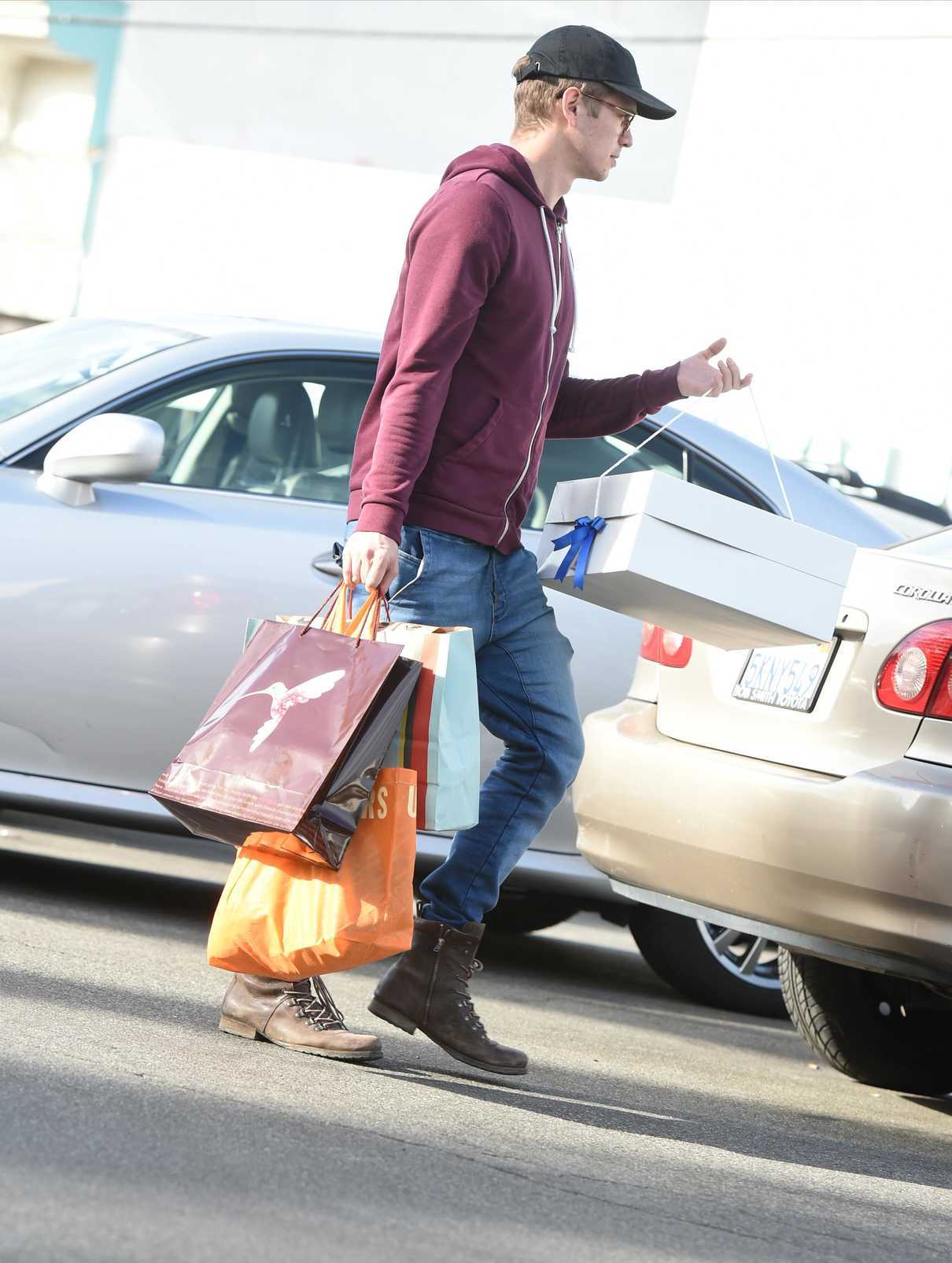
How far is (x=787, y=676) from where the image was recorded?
10.5ft

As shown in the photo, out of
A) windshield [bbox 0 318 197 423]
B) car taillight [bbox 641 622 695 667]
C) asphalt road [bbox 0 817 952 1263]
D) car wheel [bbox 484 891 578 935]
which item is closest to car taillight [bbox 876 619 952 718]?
car taillight [bbox 641 622 695 667]

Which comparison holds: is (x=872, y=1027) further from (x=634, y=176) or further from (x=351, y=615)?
(x=634, y=176)

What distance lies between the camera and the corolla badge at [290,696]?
8.94 feet

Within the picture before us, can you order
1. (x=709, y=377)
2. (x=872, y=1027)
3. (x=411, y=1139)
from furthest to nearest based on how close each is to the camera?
(x=872, y=1027) → (x=709, y=377) → (x=411, y=1139)

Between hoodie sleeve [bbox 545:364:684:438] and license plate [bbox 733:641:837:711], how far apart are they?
1.77 ft

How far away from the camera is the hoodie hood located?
117 inches

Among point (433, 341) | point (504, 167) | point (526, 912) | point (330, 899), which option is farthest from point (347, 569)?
point (526, 912)

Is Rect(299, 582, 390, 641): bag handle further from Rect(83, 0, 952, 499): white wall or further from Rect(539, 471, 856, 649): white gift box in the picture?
Rect(83, 0, 952, 499): white wall

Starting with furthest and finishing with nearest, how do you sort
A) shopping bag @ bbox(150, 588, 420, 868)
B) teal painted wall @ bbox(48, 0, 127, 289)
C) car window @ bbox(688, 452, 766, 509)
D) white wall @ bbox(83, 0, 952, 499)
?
1. teal painted wall @ bbox(48, 0, 127, 289)
2. white wall @ bbox(83, 0, 952, 499)
3. car window @ bbox(688, 452, 766, 509)
4. shopping bag @ bbox(150, 588, 420, 868)

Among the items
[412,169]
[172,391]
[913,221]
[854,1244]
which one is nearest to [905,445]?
[913,221]

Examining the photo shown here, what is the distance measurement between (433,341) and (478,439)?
212 mm

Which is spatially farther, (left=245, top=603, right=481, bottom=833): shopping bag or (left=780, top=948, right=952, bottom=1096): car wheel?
(left=780, top=948, right=952, bottom=1096): car wheel

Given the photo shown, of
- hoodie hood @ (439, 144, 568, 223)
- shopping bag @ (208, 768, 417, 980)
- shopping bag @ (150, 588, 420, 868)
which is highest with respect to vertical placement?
hoodie hood @ (439, 144, 568, 223)

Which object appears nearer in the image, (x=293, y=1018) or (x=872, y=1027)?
(x=293, y=1018)
